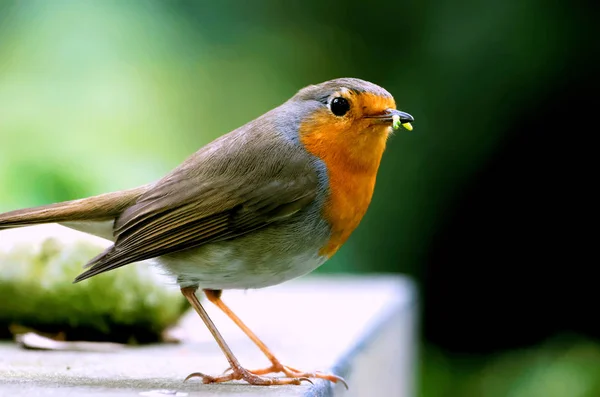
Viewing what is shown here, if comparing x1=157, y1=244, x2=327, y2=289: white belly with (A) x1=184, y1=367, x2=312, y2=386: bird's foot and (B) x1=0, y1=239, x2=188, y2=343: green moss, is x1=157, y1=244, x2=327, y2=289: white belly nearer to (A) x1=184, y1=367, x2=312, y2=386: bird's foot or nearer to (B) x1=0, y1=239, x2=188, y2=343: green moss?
(A) x1=184, y1=367, x2=312, y2=386: bird's foot

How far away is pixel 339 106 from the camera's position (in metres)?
2.91

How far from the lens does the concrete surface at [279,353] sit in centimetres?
255

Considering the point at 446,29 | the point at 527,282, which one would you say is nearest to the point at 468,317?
the point at 527,282

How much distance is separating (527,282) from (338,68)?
198cm

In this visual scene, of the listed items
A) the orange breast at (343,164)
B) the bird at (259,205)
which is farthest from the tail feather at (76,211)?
the orange breast at (343,164)

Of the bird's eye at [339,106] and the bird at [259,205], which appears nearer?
the bird at [259,205]

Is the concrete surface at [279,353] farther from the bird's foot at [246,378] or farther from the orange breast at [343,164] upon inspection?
the orange breast at [343,164]

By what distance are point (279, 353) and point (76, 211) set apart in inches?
35.8

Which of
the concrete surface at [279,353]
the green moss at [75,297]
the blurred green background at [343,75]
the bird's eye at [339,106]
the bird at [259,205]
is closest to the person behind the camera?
the concrete surface at [279,353]

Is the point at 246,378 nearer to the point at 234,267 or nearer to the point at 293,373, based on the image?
the point at 293,373

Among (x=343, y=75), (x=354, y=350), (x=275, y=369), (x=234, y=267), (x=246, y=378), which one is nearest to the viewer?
(x=246, y=378)

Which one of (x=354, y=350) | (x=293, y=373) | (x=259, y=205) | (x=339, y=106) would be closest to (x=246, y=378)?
(x=293, y=373)

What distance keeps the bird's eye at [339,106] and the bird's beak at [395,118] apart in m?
0.09

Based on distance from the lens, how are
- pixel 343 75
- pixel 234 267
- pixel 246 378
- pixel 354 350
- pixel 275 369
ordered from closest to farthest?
pixel 246 378 < pixel 234 267 < pixel 275 369 < pixel 354 350 < pixel 343 75
